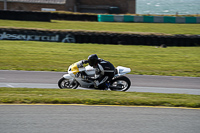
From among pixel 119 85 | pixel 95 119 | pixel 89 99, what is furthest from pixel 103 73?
pixel 95 119

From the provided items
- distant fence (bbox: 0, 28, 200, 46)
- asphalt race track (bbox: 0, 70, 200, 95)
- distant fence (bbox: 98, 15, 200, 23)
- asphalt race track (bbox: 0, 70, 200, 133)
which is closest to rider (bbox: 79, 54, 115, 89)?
asphalt race track (bbox: 0, 70, 200, 95)

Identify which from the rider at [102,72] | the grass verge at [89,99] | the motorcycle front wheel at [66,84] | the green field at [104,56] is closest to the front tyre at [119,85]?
the rider at [102,72]

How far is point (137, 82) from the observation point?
12.3m

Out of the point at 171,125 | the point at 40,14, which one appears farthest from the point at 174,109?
the point at 40,14

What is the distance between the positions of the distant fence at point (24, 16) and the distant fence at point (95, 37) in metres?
8.21

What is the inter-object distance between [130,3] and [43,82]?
48490mm

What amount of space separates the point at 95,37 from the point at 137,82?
36.4ft

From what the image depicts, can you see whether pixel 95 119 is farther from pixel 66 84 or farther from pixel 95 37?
pixel 95 37

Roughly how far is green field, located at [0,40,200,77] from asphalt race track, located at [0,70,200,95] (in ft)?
3.51

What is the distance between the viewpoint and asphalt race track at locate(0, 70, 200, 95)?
11117 millimetres

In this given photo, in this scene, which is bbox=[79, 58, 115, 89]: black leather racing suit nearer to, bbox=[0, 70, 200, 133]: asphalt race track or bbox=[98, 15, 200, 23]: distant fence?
bbox=[0, 70, 200, 133]: asphalt race track

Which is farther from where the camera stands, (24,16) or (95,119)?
(24,16)

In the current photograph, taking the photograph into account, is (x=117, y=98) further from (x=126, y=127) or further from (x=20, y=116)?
(x=20, y=116)

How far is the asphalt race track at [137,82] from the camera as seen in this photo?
438 inches
